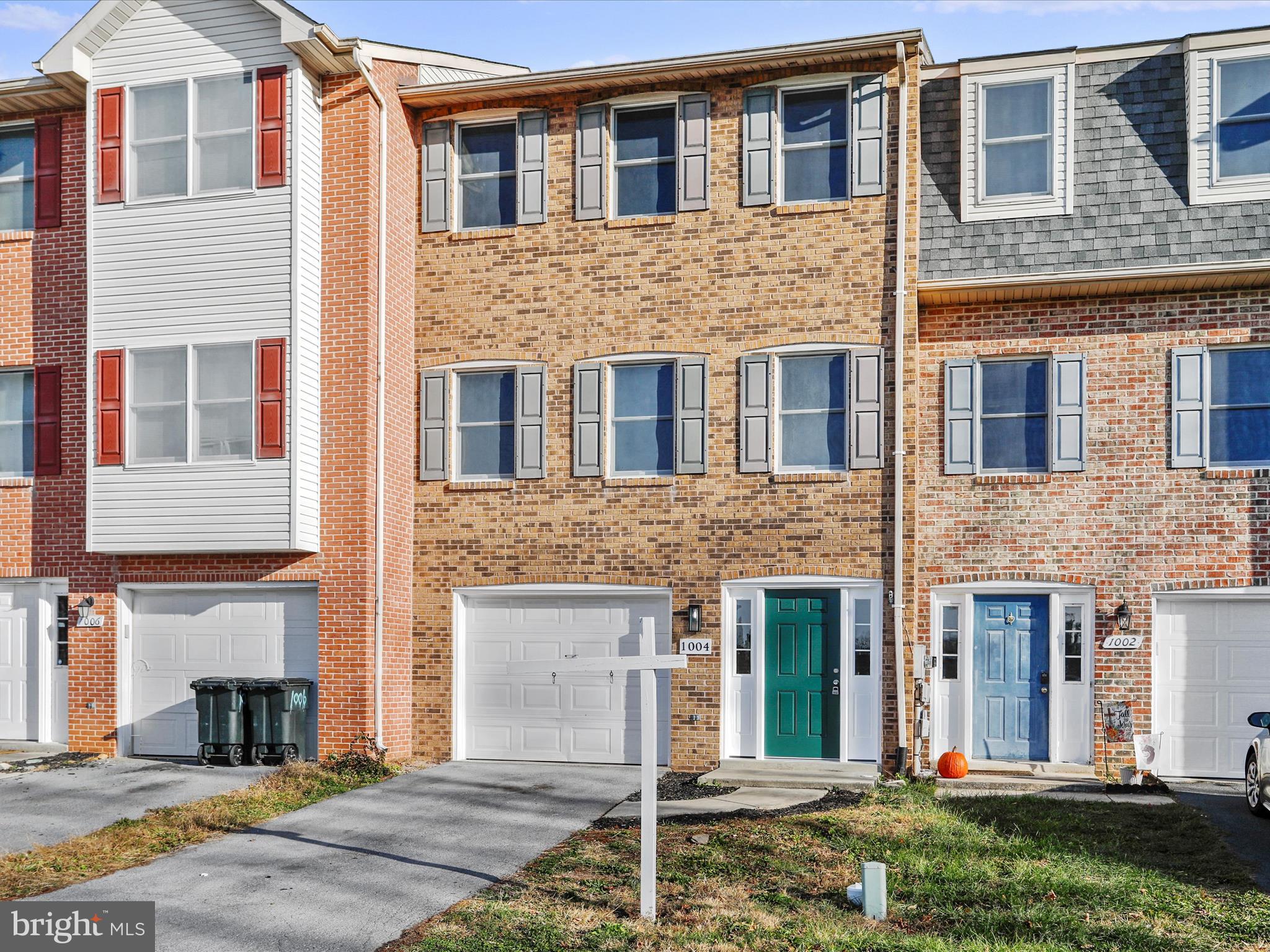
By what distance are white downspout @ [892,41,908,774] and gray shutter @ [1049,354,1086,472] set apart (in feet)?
5.94

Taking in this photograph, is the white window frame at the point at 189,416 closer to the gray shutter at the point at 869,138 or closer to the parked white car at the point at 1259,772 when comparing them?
the gray shutter at the point at 869,138

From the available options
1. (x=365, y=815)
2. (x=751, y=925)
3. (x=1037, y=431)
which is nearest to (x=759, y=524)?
(x=1037, y=431)

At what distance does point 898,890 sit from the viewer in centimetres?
916

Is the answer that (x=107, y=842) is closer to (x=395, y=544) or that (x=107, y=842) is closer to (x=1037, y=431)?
(x=395, y=544)

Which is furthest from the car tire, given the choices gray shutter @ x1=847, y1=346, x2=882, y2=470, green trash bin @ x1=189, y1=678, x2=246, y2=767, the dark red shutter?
the dark red shutter

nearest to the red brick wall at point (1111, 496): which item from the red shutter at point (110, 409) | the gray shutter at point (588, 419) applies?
the gray shutter at point (588, 419)

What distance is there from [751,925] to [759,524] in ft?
21.9

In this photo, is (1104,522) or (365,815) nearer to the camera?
(365,815)

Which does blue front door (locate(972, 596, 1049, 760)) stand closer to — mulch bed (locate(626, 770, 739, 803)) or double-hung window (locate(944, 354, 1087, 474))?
double-hung window (locate(944, 354, 1087, 474))

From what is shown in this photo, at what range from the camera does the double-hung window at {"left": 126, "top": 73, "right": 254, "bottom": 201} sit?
14.6 meters

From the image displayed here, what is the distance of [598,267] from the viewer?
596 inches

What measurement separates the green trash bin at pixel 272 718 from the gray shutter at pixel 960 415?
26.0ft

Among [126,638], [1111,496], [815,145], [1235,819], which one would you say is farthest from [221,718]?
[1235,819]

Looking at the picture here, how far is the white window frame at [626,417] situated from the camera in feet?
49.1
